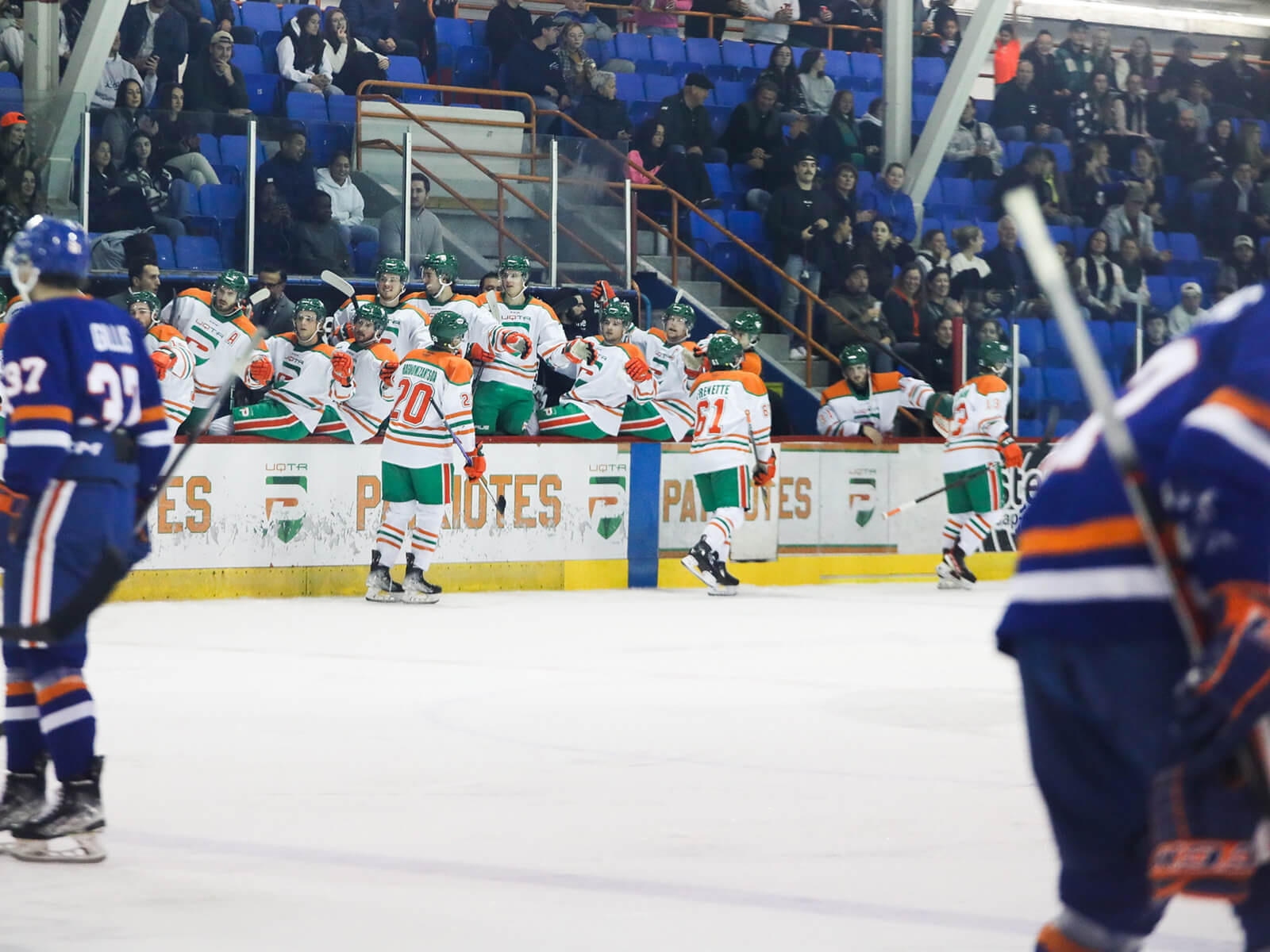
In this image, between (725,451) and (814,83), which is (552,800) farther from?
(814,83)

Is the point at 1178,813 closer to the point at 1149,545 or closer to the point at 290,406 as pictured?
the point at 1149,545

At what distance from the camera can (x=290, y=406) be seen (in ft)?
42.3

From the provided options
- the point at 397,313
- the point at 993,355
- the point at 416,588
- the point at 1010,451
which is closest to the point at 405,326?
the point at 397,313

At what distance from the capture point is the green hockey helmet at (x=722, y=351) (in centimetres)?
1308

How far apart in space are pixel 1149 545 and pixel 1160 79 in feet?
63.7

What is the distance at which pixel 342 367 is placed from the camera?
41.3 ft

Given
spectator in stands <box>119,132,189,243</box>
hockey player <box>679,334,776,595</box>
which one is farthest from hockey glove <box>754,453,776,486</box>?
spectator in stands <box>119,132,189,243</box>

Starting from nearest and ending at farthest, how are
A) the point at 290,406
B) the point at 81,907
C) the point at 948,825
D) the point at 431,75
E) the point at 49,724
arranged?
the point at 81,907 < the point at 49,724 < the point at 948,825 < the point at 290,406 < the point at 431,75

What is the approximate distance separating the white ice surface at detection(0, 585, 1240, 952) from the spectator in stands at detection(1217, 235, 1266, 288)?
10.2m

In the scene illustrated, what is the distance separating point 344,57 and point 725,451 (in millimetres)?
5430

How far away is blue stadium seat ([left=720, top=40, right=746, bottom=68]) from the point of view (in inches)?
748

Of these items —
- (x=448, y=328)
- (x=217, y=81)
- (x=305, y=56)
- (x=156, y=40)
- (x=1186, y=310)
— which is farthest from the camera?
(x=1186, y=310)

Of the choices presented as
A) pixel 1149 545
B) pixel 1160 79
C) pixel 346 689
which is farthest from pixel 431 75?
pixel 1149 545

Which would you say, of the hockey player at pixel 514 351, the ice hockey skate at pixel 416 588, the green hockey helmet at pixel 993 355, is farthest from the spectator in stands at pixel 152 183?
the green hockey helmet at pixel 993 355
